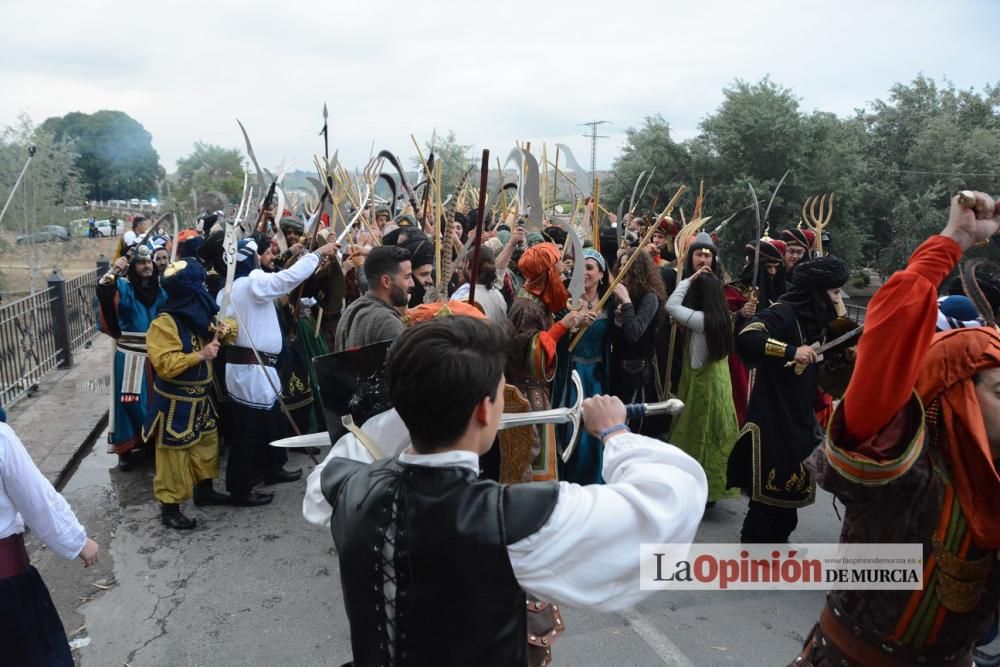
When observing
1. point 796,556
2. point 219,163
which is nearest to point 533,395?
point 796,556

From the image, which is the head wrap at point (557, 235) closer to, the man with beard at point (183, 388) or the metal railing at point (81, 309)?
the man with beard at point (183, 388)

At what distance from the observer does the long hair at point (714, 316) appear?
437cm

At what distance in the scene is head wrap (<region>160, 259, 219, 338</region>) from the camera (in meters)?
4.11

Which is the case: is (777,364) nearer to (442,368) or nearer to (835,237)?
(442,368)

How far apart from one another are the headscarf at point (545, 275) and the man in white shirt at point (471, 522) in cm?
228

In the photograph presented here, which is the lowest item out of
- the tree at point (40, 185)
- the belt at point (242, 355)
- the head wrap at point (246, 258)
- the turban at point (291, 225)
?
the belt at point (242, 355)

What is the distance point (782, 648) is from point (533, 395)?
5.37 ft

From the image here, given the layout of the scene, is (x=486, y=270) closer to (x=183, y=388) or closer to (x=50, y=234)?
(x=183, y=388)

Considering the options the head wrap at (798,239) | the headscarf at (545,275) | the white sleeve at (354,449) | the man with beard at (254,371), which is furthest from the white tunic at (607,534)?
the head wrap at (798,239)

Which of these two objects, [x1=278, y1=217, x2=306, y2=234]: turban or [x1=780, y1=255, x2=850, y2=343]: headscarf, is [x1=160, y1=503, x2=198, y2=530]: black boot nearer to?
[x1=278, y1=217, x2=306, y2=234]: turban

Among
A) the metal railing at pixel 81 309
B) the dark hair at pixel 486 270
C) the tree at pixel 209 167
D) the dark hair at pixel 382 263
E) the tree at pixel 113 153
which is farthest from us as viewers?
the tree at pixel 113 153

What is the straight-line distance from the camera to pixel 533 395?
3525 millimetres

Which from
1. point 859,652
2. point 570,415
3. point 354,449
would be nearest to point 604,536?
point 570,415

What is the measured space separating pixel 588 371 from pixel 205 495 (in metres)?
2.76
